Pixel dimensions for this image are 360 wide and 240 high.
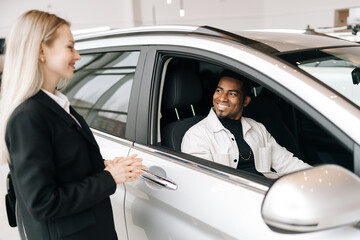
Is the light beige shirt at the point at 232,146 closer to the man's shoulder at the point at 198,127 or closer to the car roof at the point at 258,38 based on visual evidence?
the man's shoulder at the point at 198,127

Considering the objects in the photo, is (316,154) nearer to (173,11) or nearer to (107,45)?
(107,45)

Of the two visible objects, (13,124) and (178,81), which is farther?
(178,81)

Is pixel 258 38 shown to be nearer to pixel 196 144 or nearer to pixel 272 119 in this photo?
pixel 196 144

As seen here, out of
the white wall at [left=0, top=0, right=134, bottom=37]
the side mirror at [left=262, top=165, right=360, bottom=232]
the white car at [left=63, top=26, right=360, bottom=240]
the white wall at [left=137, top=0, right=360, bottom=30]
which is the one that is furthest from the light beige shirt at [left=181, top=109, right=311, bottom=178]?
the white wall at [left=137, top=0, right=360, bottom=30]

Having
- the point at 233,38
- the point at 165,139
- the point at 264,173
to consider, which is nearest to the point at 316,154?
the point at 264,173

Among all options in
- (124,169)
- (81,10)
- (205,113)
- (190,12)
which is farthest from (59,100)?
(190,12)

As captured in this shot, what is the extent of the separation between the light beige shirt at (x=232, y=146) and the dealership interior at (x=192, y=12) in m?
8.89

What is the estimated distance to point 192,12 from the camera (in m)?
12.5

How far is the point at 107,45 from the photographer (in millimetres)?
1863

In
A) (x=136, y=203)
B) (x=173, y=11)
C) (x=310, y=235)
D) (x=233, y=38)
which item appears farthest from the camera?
(x=173, y=11)

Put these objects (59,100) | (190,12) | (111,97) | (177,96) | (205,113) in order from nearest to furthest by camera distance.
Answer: (59,100) < (177,96) < (111,97) < (205,113) < (190,12)

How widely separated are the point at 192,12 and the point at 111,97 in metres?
11.4

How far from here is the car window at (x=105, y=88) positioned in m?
1.67

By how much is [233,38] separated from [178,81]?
451mm
